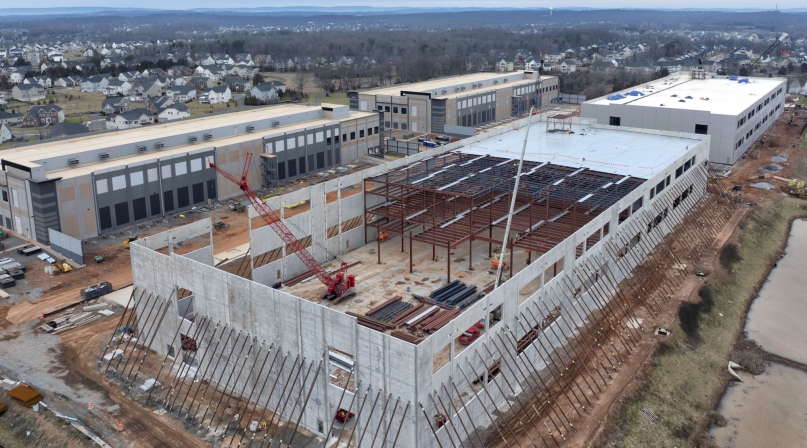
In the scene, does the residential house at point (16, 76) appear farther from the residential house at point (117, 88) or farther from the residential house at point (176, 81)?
the residential house at point (176, 81)

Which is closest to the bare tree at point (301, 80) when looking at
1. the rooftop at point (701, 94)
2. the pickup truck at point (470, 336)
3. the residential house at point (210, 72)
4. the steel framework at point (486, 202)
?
the residential house at point (210, 72)

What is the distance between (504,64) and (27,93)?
95633 millimetres

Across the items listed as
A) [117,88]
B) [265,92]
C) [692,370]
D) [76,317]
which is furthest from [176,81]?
[692,370]

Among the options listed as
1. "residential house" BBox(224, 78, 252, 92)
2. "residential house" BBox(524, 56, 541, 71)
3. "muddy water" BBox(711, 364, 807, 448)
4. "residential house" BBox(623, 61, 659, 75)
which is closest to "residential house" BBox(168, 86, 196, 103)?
"residential house" BBox(224, 78, 252, 92)

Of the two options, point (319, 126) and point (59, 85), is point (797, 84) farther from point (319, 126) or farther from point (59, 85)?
point (59, 85)

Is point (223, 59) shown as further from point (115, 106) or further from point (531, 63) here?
point (115, 106)

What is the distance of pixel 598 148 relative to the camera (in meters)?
48.7

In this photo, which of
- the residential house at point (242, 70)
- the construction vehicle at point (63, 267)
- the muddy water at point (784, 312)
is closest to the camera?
the muddy water at point (784, 312)

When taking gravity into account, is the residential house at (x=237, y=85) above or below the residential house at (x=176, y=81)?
below

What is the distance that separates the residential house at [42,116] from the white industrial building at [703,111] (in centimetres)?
6475

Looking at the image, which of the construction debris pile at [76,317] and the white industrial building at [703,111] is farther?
the white industrial building at [703,111]

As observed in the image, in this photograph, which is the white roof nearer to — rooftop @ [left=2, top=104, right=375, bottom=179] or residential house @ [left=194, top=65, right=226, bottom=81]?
rooftop @ [left=2, top=104, right=375, bottom=179]

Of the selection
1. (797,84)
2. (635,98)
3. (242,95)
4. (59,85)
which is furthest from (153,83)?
(797,84)

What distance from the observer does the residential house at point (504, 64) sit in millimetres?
154625
